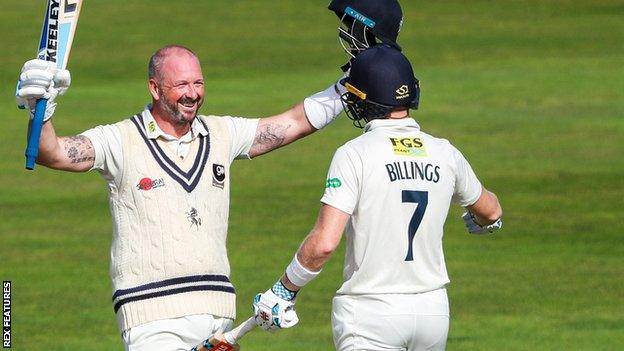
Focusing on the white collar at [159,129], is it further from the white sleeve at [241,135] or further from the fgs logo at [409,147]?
the fgs logo at [409,147]

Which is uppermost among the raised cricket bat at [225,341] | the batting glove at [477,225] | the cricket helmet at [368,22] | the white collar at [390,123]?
the cricket helmet at [368,22]

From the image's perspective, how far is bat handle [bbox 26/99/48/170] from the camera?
750cm

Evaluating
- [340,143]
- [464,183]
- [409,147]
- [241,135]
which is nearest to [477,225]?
[464,183]

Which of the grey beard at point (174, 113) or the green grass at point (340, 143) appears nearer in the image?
the grey beard at point (174, 113)

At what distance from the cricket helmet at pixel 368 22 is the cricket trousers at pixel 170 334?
6.01 feet

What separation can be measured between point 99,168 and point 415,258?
180 cm

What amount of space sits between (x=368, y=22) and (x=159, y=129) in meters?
1.39

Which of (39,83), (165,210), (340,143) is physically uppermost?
(39,83)

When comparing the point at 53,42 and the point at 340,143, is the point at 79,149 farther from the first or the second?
the point at 340,143

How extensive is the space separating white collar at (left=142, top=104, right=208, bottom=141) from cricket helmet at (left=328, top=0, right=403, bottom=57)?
103cm

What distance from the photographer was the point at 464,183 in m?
7.62

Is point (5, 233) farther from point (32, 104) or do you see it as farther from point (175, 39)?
point (175, 39)

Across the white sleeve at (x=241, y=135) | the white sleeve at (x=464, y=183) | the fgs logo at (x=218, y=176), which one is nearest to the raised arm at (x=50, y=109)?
the fgs logo at (x=218, y=176)

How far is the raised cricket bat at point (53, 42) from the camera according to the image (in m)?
7.54
